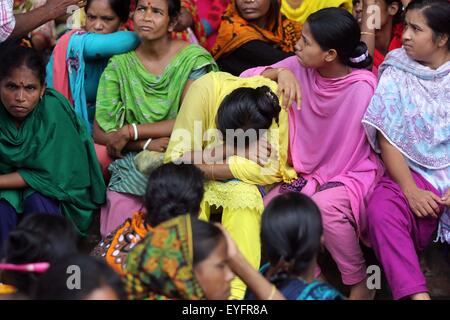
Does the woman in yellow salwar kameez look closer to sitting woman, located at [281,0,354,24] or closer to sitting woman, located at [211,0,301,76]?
sitting woman, located at [211,0,301,76]

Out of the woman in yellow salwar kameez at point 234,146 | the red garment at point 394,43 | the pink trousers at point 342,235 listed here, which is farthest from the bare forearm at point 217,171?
the red garment at point 394,43

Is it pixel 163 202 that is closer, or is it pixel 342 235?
pixel 163 202

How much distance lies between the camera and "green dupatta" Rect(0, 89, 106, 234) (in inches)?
190

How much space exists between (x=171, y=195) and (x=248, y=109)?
93 centimetres

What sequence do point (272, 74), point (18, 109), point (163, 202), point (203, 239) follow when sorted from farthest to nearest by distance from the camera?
point (272, 74) < point (18, 109) < point (163, 202) < point (203, 239)

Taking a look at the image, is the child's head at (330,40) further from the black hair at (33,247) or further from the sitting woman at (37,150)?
the black hair at (33,247)

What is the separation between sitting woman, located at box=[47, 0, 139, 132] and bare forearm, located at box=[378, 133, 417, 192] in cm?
164

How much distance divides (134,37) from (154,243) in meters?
2.44

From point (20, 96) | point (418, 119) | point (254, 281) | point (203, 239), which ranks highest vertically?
point (20, 96)

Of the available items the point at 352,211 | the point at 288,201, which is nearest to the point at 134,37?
the point at 352,211

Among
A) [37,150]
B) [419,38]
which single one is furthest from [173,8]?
[419,38]

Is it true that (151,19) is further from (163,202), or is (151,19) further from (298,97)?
(163,202)

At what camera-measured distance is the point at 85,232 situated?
5.07 meters

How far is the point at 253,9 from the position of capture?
18.4 feet
